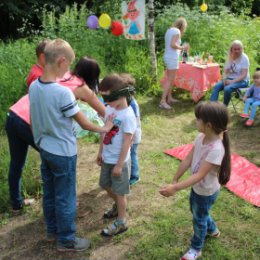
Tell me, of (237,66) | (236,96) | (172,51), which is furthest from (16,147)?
(236,96)

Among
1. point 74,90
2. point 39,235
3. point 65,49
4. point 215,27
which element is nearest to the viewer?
point 65,49

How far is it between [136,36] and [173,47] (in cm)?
152

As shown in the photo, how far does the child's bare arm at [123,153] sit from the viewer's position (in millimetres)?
2850

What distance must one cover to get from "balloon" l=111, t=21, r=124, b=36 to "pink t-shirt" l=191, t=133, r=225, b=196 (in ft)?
19.5

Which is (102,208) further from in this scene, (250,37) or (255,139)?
(250,37)

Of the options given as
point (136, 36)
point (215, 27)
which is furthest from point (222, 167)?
point (215, 27)

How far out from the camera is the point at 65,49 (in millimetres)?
2398

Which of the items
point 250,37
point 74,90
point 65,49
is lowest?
point 250,37

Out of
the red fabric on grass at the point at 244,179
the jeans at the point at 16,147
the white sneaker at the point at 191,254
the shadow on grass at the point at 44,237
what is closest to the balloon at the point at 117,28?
the red fabric on grass at the point at 244,179

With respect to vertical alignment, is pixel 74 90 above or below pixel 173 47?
above

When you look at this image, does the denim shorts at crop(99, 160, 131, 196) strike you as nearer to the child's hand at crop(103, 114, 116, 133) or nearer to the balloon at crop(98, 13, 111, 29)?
the child's hand at crop(103, 114, 116, 133)

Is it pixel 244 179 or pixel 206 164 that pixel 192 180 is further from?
pixel 244 179

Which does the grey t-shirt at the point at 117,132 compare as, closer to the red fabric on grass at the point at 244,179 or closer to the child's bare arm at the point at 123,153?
the child's bare arm at the point at 123,153

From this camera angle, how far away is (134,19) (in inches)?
295
